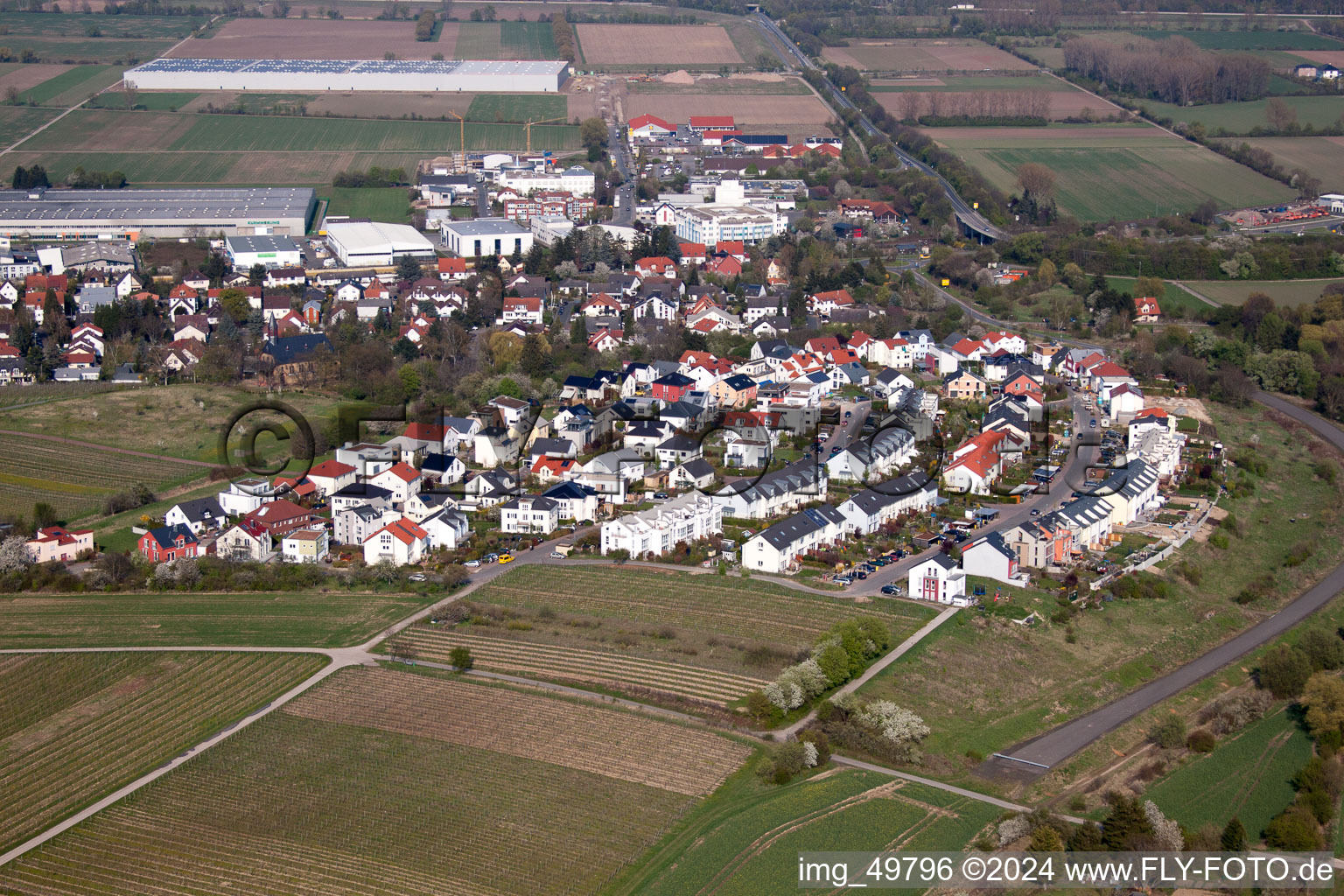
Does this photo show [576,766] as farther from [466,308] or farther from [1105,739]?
[466,308]

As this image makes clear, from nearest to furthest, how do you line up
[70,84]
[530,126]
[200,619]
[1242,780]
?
[1242,780] → [200,619] → [530,126] → [70,84]

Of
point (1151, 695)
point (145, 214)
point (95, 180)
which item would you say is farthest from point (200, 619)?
point (95, 180)

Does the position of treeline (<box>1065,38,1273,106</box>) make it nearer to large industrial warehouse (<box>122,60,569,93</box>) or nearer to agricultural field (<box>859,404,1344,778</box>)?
large industrial warehouse (<box>122,60,569,93</box>)

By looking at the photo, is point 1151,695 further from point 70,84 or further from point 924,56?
point 70,84

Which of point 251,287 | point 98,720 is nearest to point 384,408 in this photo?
point 251,287

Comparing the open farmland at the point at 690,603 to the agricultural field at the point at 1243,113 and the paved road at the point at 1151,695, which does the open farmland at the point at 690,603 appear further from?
the agricultural field at the point at 1243,113

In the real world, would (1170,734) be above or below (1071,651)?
below
